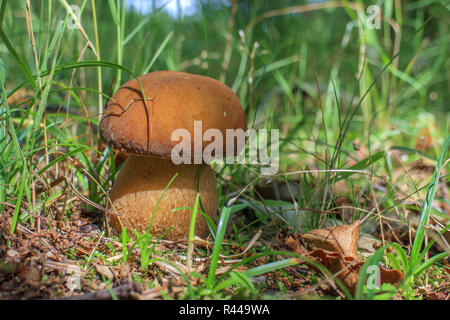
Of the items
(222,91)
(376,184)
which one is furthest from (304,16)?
(222,91)

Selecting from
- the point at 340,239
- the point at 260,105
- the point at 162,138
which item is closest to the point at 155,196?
the point at 162,138

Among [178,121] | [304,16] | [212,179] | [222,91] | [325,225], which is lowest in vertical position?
[325,225]

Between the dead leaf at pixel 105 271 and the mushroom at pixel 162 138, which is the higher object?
the mushroom at pixel 162 138

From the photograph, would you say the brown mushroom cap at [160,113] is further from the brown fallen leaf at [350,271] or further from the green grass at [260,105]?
the brown fallen leaf at [350,271]

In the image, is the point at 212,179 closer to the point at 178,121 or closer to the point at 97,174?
the point at 178,121

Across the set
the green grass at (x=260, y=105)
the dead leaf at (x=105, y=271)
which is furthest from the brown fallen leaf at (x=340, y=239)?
the dead leaf at (x=105, y=271)

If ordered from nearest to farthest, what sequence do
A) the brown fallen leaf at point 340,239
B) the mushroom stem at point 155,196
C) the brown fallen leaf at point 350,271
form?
the brown fallen leaf at point 350,271
the brown fallen leaf at point 340,239
the mushroom stem at point 155,196
